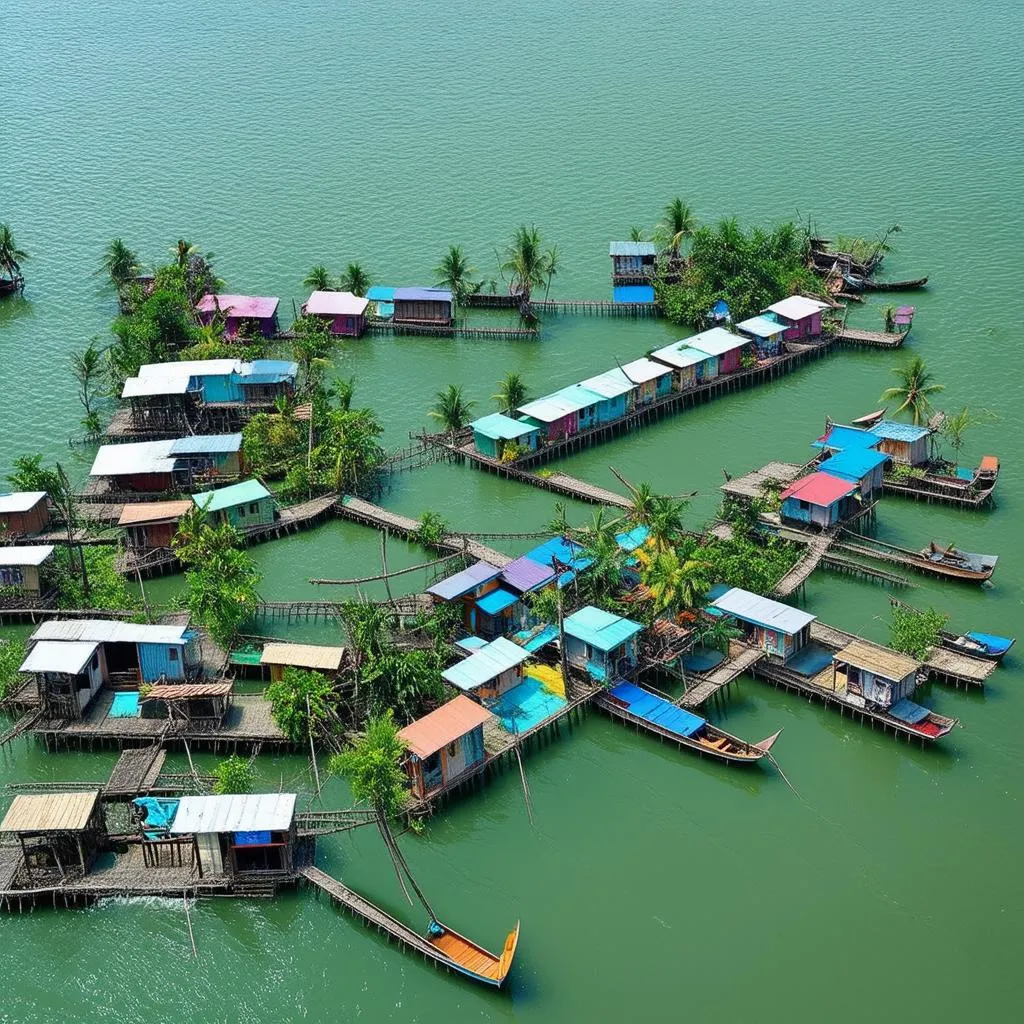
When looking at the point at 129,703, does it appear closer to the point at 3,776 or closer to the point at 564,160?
the point at 3,776

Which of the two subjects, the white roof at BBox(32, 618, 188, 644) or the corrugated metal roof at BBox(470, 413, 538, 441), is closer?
the white roof at BBox(32, 618, 188, 644)

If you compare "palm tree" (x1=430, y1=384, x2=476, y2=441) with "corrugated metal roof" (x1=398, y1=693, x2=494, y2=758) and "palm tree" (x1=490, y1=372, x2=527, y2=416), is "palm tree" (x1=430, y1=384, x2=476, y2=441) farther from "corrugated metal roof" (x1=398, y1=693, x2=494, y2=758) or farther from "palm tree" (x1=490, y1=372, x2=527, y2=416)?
"corrugated metal roof" (x1=398, y1=693, x2=494, y2=758)

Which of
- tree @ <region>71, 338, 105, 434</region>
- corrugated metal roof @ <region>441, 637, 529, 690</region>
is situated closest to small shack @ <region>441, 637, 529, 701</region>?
corrugated metal roof @ <region>441, 637, 529, 690</region>

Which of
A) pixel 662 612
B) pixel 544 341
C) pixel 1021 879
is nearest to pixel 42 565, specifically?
pixel 662 612

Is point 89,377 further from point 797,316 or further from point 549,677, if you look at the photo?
point 797,316

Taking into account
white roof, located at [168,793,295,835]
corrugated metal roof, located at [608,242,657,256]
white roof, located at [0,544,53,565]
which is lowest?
white roof, located at [168,793,295,835]

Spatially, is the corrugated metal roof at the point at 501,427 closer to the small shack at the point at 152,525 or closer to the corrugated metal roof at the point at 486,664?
the small shack at the point at 152,525
